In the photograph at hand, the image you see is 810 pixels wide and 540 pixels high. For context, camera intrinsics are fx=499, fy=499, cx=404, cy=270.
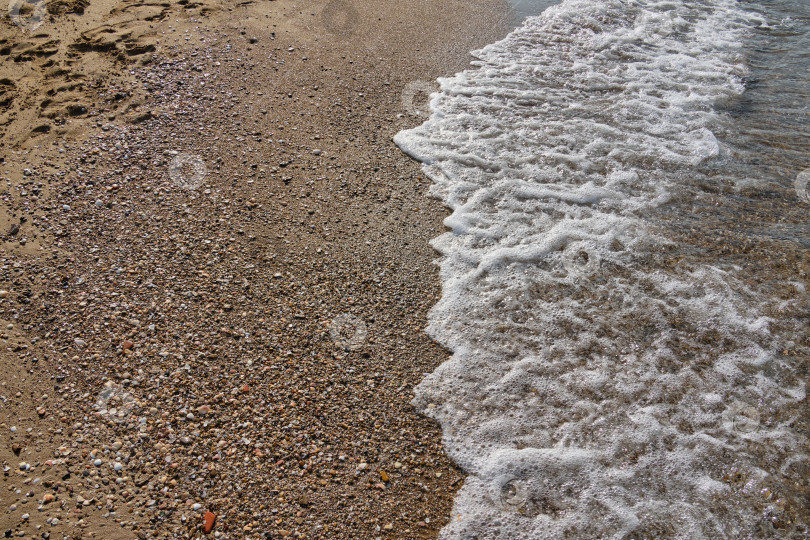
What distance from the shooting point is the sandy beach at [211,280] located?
8.76ft

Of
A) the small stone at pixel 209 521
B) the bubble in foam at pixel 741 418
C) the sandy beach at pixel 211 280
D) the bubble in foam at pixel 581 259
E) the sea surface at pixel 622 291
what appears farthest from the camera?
the bubble in foam at pixel 581 259

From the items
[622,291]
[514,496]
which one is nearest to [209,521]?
[514,496]

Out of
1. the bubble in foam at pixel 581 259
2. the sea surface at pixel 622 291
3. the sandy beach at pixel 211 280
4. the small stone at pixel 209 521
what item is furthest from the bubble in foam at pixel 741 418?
the small stone at pixel 209 521

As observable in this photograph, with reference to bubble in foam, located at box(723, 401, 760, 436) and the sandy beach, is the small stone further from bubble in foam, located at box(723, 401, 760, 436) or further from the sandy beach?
bubble in foam, located at box(723, 401, 760, 436)

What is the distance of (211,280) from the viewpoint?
11.8ft

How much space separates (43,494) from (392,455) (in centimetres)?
181

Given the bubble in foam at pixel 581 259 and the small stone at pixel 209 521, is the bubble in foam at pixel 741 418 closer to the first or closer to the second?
the bubble in foam at pixel 581 259

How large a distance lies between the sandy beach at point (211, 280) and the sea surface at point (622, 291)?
1.22 feet

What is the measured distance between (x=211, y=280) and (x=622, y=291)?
10.1 feet

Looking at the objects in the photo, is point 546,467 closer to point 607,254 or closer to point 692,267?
point 607,254

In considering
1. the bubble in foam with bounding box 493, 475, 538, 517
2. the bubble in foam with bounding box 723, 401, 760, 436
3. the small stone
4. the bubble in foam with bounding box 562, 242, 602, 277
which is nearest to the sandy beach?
the small stone

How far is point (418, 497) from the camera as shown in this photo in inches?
108

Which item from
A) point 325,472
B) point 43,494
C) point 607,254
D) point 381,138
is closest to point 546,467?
point 325,472

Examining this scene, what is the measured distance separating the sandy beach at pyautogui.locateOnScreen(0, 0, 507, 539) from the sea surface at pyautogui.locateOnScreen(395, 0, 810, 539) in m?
0.37
